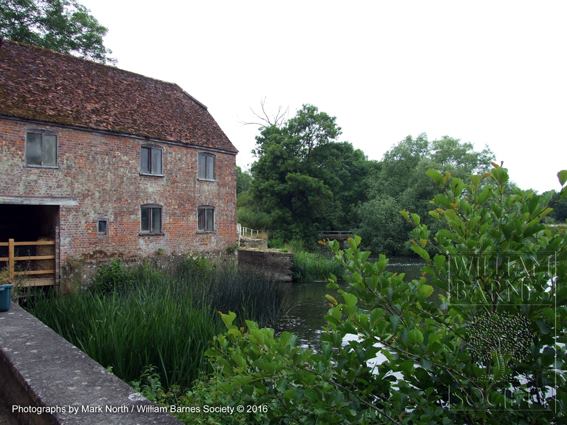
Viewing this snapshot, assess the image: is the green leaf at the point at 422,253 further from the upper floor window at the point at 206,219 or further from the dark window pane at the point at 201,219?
the dark window pane at the point at 201,219

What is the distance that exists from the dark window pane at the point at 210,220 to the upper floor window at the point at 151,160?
3649mm

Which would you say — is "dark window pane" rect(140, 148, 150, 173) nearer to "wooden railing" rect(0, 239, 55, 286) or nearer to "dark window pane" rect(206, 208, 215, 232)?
"dark window pane" rect(206, 208, 215, 232)

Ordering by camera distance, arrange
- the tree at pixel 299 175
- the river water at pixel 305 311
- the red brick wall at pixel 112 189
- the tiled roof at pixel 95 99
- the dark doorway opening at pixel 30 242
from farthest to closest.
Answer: the tree at pixel 299 175, the tiled roof at pixel 95 99, the red brick wall at pixel 112 189, the dark doorway opening at pixel 30 242, the river water at pixel 305 311

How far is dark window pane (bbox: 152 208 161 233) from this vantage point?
65.3 feet

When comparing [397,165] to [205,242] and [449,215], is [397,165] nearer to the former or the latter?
[205,242]

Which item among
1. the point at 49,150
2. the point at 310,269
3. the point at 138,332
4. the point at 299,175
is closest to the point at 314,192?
the point at 299,175

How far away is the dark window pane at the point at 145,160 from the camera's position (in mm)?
19469

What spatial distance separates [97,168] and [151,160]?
8.62 ft

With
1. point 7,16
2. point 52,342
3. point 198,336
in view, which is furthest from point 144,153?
point 52,342

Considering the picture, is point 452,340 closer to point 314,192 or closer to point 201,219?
point 201,219

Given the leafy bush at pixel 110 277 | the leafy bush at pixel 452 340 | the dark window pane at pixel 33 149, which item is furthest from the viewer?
the leafy bush at pixel 110 277

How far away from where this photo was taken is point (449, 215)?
2.06 m

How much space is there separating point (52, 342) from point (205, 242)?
17523 mm

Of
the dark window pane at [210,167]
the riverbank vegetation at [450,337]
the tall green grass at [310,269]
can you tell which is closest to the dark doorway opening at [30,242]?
the dark window pane at [210,167]
